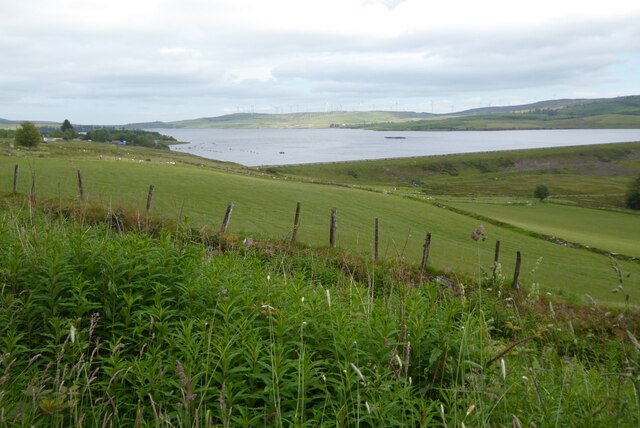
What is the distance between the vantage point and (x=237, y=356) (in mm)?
4539

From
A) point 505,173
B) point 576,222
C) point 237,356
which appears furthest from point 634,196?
point 237,356

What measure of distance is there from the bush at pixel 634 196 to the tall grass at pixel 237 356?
89.5m

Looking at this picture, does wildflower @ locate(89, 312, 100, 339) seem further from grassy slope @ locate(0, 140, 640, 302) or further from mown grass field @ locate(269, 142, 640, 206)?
mown grass field @ locate(269, 142, 640, 206)

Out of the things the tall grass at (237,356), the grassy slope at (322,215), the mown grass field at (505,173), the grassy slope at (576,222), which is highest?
the tall grass at (237,356)

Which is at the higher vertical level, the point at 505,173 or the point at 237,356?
the point at 237,356

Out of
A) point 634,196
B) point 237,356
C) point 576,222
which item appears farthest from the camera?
point 634,196

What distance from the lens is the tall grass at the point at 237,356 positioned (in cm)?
372

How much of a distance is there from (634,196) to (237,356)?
92.9 m

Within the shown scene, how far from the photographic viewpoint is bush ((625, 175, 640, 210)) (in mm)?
81375

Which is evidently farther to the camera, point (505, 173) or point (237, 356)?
point (505, 173)

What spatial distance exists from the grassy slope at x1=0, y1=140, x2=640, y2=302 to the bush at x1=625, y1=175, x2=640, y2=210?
173ft

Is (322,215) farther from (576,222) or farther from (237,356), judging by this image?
(576,222)

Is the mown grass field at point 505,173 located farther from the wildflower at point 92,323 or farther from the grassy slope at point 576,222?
the wildflower at point 92,323

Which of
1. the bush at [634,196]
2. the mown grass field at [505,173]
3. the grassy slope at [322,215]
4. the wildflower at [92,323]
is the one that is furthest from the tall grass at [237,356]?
the bush at [634,196]
